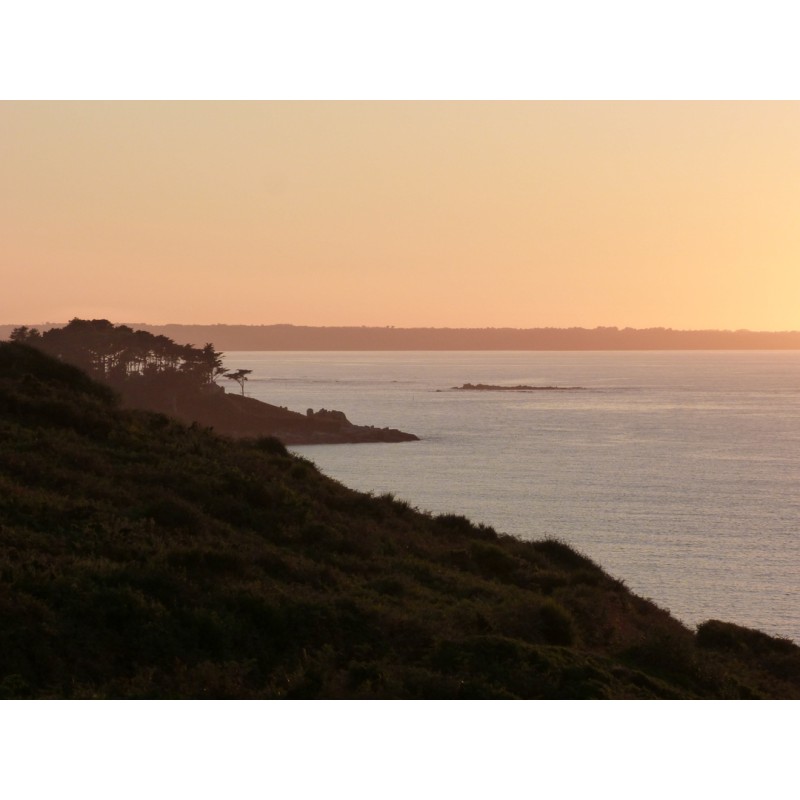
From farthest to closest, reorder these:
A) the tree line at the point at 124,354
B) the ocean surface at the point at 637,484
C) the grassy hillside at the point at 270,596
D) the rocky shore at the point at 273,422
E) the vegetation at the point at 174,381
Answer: the rocky shore at the point at 273,422, the vegetation at the point at 174,381, the tree line at the point at 124,354, the ocean surface at the point at 637,484, the grassy hillside at the point at 270,596

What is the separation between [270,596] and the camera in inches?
742

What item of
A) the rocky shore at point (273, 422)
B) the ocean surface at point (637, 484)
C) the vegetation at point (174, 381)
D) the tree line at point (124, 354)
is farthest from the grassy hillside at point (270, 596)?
the rocky shore at point (273, 422)

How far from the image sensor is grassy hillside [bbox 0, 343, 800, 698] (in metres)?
15.4

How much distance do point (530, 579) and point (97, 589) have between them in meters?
15.4

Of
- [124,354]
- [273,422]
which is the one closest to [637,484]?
[273,422]

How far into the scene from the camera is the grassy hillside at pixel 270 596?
1535 centimetres

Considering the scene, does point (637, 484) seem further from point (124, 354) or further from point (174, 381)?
point (124, 354)

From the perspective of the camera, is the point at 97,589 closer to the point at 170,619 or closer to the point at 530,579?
the point at 170,619

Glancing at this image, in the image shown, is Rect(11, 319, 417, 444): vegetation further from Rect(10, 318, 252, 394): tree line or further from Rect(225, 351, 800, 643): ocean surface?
Rect(225, 351, 800, 643): ocean surface

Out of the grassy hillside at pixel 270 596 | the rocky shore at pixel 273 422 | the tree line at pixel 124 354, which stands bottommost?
the grassy hillside at pixel 270 596

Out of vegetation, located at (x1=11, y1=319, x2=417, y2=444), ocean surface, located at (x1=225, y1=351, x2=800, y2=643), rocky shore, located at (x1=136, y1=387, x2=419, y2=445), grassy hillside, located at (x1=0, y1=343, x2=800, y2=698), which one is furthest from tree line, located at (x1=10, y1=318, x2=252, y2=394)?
grassy hillside, located at (x1=0, y1=343, x2=800, y2=698)

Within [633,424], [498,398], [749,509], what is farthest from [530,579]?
[498,398]

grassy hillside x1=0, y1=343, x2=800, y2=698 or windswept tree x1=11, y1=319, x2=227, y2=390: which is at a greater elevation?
windswept tree x1=11, y1=319, x2=227, y2=390

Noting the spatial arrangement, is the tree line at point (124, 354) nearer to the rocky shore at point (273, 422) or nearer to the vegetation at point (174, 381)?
the vegetation at point (174, 381)
